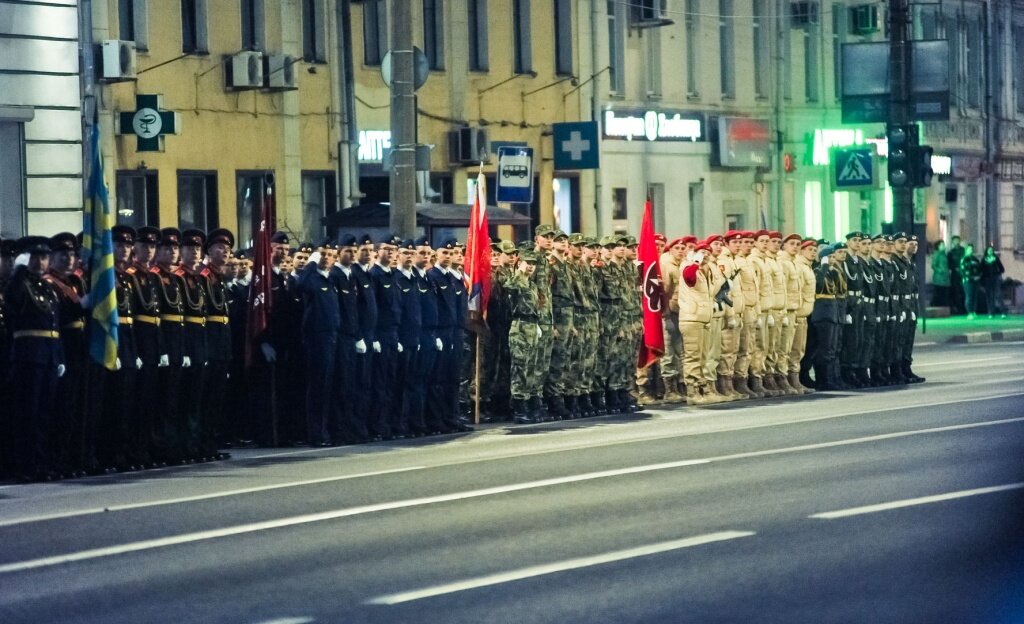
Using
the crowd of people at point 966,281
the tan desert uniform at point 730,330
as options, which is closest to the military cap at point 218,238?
the tan desert uniform at point 730,330

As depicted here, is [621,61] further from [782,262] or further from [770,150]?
[782,262]

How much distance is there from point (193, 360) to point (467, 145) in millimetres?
20492

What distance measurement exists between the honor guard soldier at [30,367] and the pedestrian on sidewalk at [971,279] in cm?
3521

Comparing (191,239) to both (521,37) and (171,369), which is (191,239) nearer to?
(171,369)

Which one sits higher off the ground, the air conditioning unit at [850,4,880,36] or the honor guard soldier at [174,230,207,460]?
the air conditioning unit at [850,4,880,36]

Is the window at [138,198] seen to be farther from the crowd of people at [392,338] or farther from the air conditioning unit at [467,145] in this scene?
the crowd of people at [392,338]

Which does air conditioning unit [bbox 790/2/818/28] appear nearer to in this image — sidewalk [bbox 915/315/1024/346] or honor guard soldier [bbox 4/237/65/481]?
sidewalk [bbox 915/315/1024/346]

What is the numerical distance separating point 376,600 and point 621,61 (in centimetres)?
3398

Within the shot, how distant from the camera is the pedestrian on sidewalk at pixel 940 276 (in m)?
49.0

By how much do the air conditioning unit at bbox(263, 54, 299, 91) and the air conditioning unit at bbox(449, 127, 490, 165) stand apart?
462cm

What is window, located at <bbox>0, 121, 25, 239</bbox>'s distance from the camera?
26.5 metres

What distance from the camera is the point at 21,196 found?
26.7 m

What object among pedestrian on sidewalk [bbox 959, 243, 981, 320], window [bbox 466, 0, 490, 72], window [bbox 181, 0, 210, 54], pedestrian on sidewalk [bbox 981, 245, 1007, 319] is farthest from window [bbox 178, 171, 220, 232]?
pedestrian on sidewalk [bbox 981, 245, 1007, 319]

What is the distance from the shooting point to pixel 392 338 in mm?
20812
